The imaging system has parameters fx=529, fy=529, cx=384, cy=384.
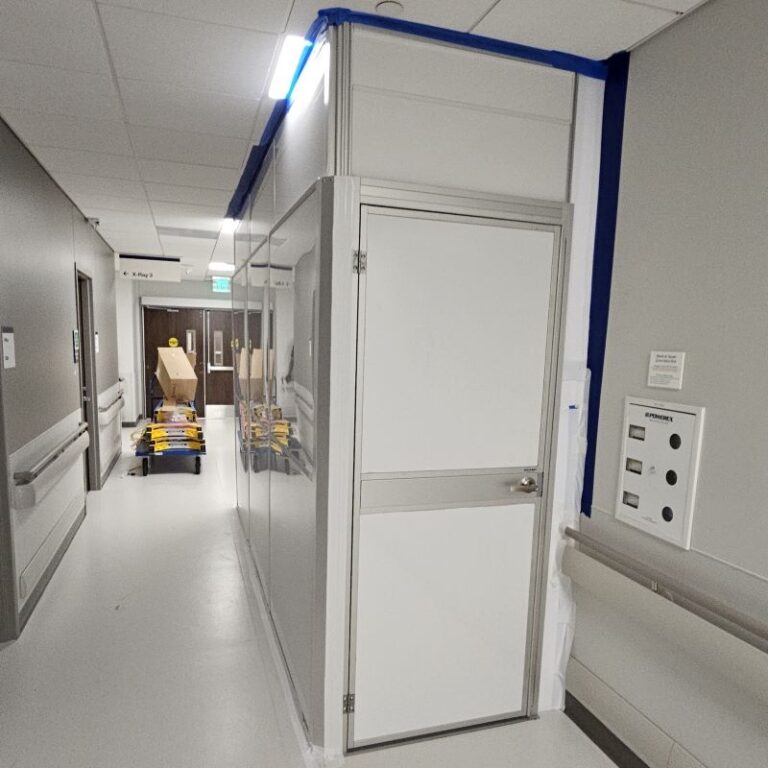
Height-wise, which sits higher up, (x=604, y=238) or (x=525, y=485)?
(x=604, y=238)

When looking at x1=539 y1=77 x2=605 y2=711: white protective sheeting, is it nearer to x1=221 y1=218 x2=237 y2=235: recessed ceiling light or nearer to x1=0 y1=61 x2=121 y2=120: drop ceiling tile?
x1=0 y1=61 x2=121 y2=120: drop ceiling tile

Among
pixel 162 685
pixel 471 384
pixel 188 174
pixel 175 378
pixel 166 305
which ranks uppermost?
pixel 188 174

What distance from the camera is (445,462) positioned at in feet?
7.18

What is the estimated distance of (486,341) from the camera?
7.16 feet

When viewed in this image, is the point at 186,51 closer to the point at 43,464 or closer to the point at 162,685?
the point at 43,464

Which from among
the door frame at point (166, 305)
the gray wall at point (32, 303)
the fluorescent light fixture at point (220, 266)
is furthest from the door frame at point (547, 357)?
the door frame at point (166, 305)

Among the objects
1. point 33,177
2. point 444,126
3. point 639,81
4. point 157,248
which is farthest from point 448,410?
point 157,248

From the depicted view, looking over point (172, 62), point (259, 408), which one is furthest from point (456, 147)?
point (259, 408)

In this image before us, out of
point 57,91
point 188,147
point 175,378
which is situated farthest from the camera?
point 175,378

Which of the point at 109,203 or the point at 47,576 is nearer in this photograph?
the point at 47,576

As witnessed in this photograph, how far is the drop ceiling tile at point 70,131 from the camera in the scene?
9.43ft

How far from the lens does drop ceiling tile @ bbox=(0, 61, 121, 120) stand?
237 centimetres

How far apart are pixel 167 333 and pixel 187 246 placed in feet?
12.8

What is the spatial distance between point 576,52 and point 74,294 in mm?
4406
